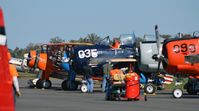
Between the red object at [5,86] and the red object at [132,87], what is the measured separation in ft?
37.8

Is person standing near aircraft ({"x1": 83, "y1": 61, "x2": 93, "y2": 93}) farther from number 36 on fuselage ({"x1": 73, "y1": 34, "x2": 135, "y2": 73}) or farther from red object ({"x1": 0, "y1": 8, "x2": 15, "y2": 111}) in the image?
red object ({"x1": 0, "y1": 8, "x2": 15, "y2": 111})

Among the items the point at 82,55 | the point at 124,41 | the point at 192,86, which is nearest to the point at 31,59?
the point at 82,55

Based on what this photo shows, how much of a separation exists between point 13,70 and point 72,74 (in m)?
18.4

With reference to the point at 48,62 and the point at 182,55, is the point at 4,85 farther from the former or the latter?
the point at 48,62

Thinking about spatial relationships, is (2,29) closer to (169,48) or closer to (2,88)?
(2,88)

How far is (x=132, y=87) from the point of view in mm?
17047

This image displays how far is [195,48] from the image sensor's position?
18.2m

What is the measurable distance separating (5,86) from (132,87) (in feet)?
38.5

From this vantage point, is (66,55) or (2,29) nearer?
(2,29)

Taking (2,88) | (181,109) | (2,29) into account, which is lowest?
(181,109)

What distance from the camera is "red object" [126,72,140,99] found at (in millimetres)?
16922

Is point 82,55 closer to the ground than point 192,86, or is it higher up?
higher up

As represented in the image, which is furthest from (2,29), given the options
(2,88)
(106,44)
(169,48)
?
(106,44)

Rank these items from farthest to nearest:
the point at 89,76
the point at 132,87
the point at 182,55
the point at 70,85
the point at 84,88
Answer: the point at 70,85
the point at 84,88
the point at 89,76
the point at 182,55
the point at 132,87
